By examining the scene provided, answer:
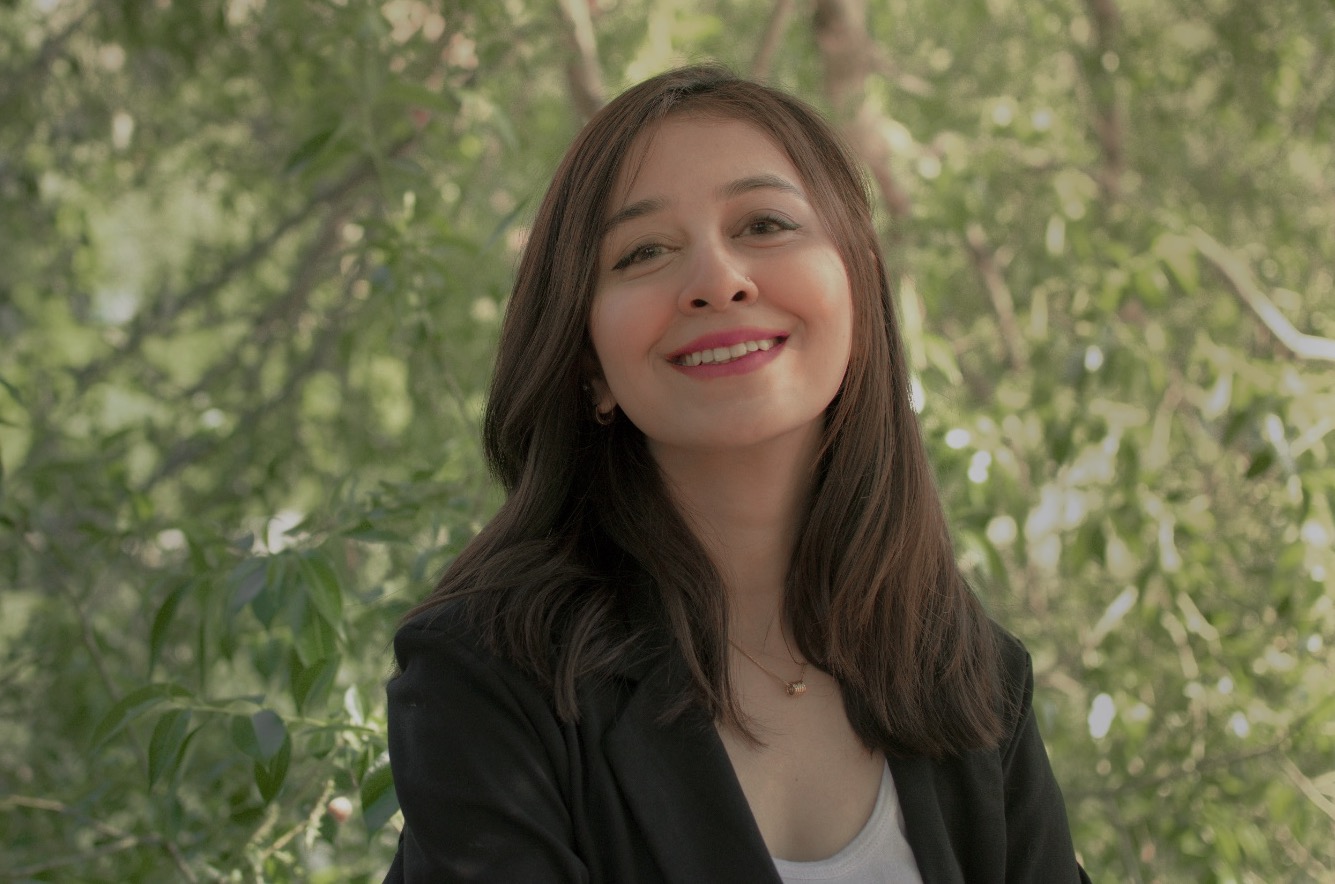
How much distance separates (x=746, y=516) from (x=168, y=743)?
2.16 ft

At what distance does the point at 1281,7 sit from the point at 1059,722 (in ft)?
5.69

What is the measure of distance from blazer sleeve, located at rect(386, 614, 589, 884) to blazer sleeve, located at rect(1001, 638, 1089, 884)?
1.67 ft

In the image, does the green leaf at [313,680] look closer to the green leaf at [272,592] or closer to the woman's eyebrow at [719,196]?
the green leaf at [272,592]

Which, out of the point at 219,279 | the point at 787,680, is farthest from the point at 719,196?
the point at 219,279

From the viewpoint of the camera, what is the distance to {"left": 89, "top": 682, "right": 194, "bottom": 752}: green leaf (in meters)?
1.54

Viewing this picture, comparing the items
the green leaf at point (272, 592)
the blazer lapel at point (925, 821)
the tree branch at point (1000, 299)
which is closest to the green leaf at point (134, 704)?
the green leaf at point (272, 592)

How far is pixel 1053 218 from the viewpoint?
2.91m

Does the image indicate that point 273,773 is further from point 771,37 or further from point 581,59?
point 771,37

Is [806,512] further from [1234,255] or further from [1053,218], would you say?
[1234,255]

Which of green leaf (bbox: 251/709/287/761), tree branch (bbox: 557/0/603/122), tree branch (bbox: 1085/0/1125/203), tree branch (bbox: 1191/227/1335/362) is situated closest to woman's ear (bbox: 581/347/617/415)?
green leaf (bbox: 251/709/287/761)

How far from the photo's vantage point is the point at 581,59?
266 centimetres

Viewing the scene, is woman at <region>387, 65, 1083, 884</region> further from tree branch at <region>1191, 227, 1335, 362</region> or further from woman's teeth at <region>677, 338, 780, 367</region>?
tree branch at <region>1191, 227, 1335, 362</region>

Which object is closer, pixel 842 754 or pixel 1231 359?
pixel 842 754

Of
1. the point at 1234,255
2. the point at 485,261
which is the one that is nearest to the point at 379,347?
the point at 485,261
